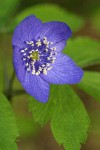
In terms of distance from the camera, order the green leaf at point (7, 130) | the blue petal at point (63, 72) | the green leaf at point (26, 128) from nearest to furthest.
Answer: the green leaf at point (7, 130)
the blue petal at point (63, 72)
the green leaf at point (26, 128)

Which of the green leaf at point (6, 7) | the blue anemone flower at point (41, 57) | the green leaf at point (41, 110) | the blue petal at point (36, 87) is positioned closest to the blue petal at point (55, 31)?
the blue anemone flower at point (41, 57)

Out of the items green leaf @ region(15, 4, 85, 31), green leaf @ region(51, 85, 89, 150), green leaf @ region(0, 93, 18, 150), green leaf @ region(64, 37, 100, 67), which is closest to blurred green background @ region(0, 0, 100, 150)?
green leaf @ region(15, 4, 85, 31)

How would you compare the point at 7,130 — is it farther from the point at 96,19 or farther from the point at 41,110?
the point at 96,19

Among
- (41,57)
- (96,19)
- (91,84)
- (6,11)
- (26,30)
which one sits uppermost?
(26,30)

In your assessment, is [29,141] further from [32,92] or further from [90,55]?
[32,92]

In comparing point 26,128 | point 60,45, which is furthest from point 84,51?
point 26,128

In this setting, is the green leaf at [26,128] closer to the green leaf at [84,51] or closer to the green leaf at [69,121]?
the green leaf at [84,51]
